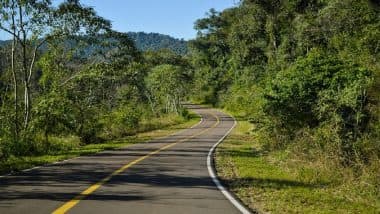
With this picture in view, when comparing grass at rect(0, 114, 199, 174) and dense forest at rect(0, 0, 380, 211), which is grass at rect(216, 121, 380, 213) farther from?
grass at rect(0, 114, 199, 174)

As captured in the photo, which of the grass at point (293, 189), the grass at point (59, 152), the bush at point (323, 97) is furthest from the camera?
the bush at point (323, 97)

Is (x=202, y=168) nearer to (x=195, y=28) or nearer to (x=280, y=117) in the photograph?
(x=280, y=117)

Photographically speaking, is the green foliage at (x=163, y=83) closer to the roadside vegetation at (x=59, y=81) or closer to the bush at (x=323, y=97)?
the roadside vegetation at (x=59, y=81)

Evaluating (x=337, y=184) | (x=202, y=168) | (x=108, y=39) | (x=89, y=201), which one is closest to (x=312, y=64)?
(x=202, y=168)

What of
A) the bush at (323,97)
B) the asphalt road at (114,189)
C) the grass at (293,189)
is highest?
the bush at (323,97)

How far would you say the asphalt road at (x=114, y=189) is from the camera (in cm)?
887

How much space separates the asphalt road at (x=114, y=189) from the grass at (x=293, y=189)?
70cm

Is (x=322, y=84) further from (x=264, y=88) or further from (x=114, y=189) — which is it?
(x=114, y=189)

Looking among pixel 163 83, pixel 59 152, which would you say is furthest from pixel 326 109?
pixel 163 83

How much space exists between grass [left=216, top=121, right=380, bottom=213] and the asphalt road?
700 millimetres

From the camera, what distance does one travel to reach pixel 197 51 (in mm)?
102062

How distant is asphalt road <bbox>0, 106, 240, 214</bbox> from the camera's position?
8.87 metres

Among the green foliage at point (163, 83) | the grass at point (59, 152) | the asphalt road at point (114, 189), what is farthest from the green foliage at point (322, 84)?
the green foliage at point (163, 83)

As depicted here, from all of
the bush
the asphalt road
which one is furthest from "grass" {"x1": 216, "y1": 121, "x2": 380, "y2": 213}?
the bush
